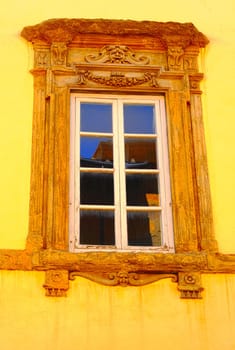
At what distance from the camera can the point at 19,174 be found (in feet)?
21.2

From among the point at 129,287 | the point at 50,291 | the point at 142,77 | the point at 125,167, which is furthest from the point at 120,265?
the point at 142,77

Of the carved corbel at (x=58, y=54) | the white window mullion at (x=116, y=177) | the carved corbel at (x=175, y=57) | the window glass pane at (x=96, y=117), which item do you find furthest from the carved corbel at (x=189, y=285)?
the carved corbel at (x=58, y=54)

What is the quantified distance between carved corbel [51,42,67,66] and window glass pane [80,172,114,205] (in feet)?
3.89

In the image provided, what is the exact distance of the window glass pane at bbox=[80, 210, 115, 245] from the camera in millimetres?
6316

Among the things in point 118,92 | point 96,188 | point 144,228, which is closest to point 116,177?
point 96,188

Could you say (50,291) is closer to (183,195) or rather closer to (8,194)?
(8,194)

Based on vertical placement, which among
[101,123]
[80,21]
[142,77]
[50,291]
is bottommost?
[50,291]

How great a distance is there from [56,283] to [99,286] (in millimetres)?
356

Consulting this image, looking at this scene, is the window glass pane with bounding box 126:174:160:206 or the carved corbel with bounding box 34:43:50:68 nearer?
the window glass pane with bounding box 126:174:160:206

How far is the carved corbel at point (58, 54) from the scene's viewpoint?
7070 mm

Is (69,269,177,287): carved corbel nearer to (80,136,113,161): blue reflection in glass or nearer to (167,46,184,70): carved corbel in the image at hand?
(80,136,113,161): blue reflection in glass

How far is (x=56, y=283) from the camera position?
19.5ft

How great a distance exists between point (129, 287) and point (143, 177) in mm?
1150

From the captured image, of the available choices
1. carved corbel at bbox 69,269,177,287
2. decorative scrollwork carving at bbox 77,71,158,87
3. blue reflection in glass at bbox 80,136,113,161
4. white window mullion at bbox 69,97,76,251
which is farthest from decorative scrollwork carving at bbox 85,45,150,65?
carved corbel at bbox 69,269,177,287
